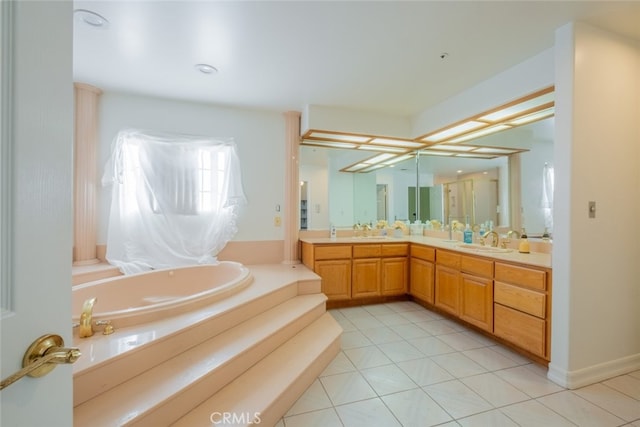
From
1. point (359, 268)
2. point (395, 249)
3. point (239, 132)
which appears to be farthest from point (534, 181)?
point (239, 132)

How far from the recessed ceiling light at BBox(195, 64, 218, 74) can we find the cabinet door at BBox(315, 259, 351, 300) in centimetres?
223

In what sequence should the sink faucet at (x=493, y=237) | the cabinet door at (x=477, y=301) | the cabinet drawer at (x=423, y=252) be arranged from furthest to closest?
the cabinet drawer at (x=423, y=252), the sink faucet at (x=493, y=237), the cabinet door at (x=477, y=301)

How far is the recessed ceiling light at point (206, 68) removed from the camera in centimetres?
248

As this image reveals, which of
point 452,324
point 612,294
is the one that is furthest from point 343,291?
point 612,294

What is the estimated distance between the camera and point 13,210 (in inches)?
19.6

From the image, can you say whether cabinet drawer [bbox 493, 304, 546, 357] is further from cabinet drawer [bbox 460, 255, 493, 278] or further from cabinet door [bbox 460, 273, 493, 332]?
cabinet drawer [bbox 460, 255, 493, 278]

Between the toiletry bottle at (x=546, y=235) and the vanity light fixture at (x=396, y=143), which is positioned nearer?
the toiletry bottle at (x=546, y=235)

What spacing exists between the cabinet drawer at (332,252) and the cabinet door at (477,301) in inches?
49.6

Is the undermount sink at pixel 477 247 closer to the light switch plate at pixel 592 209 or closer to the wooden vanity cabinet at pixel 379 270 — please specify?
the wooden vanity cabinet at pixel 379 270

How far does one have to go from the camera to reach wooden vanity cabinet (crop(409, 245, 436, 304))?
3232 millimetres

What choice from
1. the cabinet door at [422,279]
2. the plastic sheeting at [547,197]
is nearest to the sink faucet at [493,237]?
the plastic sheeting at [547,197]

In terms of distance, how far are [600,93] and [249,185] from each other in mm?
3349

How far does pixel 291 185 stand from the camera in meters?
3.69

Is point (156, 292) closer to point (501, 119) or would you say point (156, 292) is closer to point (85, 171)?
point (85, 171)
